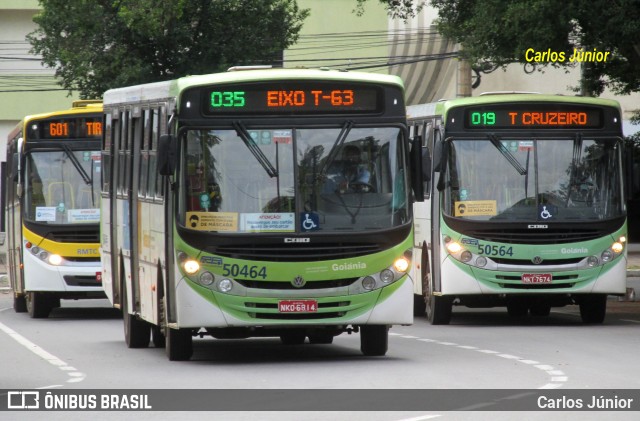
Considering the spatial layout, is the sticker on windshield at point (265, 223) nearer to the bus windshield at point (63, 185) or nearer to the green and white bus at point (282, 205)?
the green and white bus at point (282, 205)

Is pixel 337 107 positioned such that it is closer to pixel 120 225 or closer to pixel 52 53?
pixel 120 225

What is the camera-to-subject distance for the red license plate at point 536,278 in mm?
21750

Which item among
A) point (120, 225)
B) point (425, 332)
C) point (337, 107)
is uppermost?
point (337, 107)

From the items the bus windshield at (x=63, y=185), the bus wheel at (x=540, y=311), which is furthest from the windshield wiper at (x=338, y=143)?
the bus windshield at (x=63, y=185)

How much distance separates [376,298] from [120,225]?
4.39m

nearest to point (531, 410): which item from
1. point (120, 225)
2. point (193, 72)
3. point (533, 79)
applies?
point (120, 225)

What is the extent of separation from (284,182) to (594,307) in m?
7.84

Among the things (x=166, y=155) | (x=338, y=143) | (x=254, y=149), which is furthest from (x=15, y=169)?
(x=338, y=143)

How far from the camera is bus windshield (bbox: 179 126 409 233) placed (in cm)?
1596

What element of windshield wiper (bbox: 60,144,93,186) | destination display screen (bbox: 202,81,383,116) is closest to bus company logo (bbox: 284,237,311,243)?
destination display screen (bbox: 202,81,383,116)

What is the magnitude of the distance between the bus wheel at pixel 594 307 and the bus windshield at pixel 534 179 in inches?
47.7

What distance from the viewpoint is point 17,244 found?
87.7 feet

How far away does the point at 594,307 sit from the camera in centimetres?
2252

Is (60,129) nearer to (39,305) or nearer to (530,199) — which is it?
(39,305)
